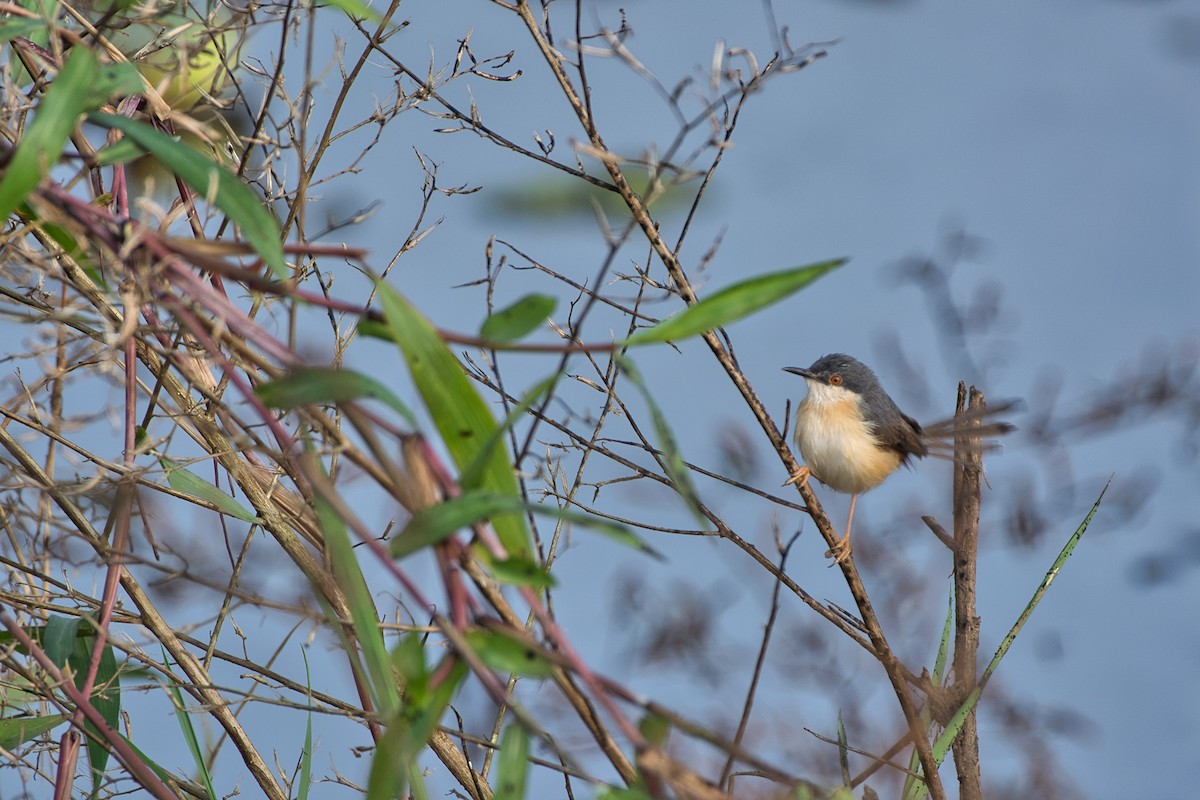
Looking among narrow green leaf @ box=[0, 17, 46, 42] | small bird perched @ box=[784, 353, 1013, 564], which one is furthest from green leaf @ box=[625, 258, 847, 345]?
small bird perched @ box=[784, 353, 1013, 564]

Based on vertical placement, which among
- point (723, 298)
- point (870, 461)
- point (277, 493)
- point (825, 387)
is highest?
point (825, 387)

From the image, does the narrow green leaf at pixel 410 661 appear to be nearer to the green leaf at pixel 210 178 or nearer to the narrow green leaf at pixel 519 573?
the narrow green leaf at pixel 519 573

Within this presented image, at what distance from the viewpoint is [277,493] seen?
1.35 m

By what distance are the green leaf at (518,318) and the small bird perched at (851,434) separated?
164cm

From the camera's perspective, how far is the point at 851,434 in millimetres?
2369

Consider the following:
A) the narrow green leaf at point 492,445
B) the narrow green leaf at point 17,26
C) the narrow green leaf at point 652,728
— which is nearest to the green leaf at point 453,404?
the narrow green leaf at point 492,445

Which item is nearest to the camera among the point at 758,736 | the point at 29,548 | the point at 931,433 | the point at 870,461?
the point at 29,548

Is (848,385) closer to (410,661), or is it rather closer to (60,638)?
(60,638)

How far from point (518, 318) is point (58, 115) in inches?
12.4

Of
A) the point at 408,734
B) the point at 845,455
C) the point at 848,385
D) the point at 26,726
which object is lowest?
the point at 408,734

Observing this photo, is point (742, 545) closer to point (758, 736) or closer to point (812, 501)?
point (812, 501)

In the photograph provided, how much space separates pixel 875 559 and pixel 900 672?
911 mm

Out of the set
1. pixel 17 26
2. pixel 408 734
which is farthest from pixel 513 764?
pixel 17 26

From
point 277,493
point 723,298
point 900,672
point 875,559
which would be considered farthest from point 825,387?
point 723,298
